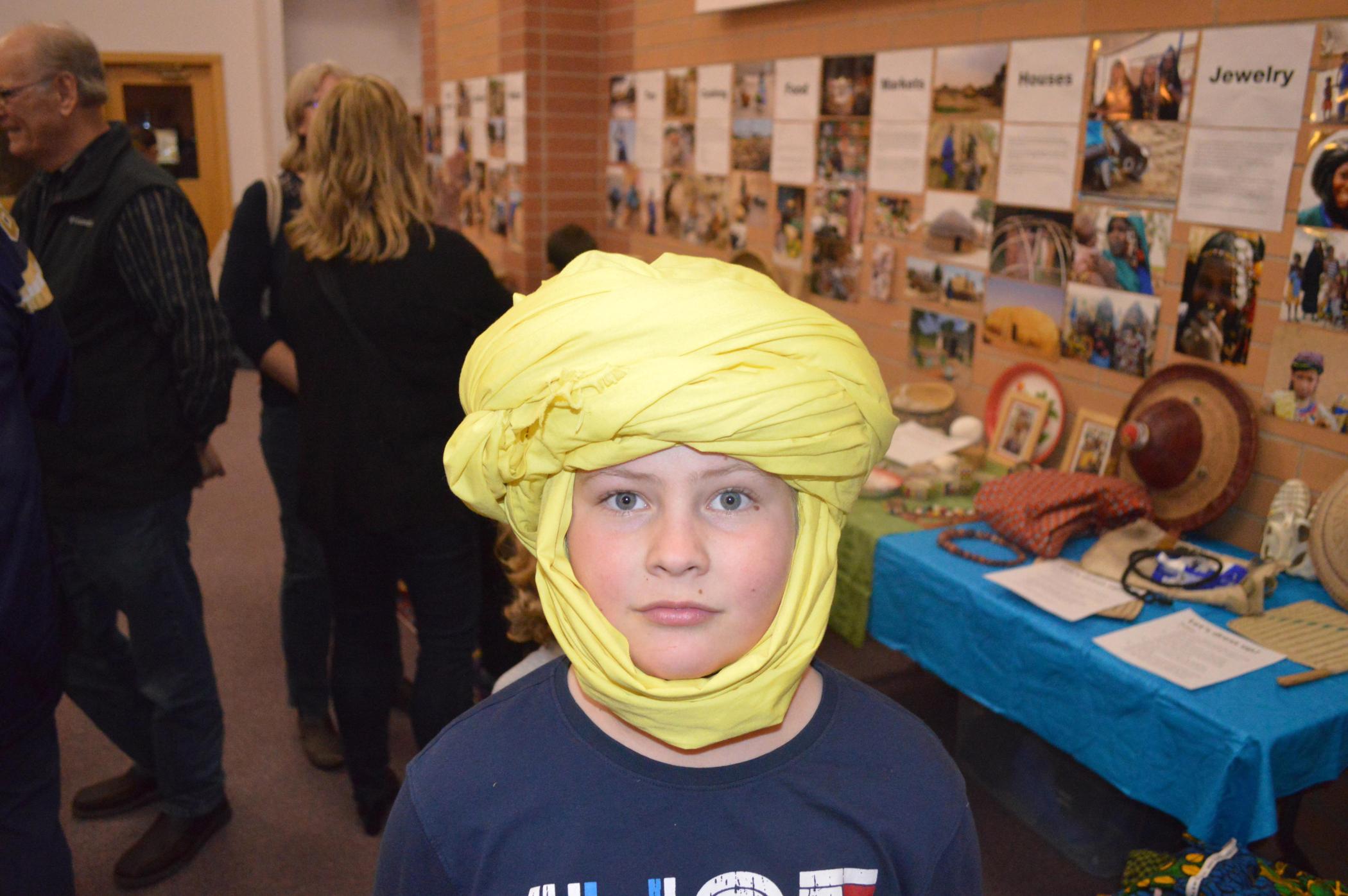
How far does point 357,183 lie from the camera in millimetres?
1980

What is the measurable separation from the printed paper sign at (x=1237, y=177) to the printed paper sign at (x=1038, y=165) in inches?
13.6

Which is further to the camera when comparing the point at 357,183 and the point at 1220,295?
the point at 1220,295

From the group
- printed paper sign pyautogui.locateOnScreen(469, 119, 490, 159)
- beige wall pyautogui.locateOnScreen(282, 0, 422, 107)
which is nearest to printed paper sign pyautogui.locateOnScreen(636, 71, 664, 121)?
printed paper sign pyautogui.locateOnScreen(469, 119, 490, 159)

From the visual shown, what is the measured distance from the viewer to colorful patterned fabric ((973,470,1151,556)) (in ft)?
7.38

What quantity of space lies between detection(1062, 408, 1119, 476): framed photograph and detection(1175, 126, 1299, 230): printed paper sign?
553 mm

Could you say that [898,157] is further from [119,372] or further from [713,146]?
[119,372]

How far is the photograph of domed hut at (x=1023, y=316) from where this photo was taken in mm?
2762

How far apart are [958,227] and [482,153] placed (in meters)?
3.48

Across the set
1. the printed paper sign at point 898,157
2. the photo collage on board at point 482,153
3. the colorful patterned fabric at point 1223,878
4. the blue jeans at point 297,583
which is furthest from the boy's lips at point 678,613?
the photo collage on board at point 482,153

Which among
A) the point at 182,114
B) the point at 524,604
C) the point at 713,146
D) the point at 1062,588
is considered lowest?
the point at 1062,588

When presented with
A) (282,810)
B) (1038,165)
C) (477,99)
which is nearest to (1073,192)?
(1038,165)

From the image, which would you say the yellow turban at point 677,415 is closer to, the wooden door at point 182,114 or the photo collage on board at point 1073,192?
the photo collage on board at point 1073,192

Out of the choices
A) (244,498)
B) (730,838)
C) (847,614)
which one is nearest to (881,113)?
(847,614)

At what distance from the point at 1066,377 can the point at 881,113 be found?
44.0 inches
